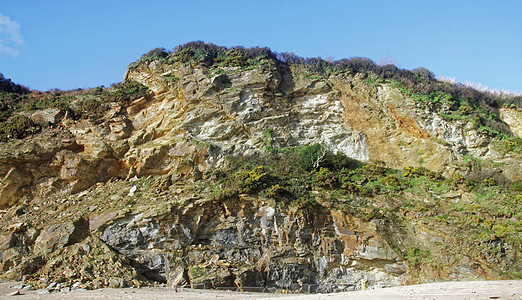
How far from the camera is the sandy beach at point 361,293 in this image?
12.3 meters

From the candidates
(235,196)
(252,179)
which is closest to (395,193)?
(252,179)

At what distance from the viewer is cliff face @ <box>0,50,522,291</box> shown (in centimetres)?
1884

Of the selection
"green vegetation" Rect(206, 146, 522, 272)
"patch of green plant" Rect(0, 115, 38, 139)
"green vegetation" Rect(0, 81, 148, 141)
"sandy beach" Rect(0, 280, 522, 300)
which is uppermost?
"green vegetation" Rect(0, 81, 148, 141)

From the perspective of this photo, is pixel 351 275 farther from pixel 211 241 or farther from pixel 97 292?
pixel 97 292

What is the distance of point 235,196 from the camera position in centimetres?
2106

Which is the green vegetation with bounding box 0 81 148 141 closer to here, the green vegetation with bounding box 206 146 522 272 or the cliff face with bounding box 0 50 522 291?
the cliff face with bounding box 0 50 522 291

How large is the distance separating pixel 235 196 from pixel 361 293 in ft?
27.7

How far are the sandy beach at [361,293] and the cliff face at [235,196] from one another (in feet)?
4.21

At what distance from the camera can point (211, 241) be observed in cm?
2020

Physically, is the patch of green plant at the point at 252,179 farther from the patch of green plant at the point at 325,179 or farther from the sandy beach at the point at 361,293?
the sandy beach at the point at 361,293

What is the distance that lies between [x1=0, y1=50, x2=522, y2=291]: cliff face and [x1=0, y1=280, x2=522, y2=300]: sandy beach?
128 centimetres

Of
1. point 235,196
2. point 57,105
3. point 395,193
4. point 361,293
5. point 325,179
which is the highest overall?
point 57,105

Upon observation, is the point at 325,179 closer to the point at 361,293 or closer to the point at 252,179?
the point at 252,179

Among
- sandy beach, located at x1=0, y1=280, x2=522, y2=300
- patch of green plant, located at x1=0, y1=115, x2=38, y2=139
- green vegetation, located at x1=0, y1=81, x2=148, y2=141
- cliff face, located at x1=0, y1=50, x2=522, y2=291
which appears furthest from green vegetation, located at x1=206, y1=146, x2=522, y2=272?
patch of green plant, located at x1=0, y1=115, x2=38, y2=139
